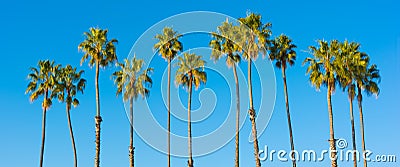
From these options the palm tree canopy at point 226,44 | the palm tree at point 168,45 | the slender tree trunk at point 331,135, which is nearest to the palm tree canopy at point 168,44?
the palm tree at point 168,45

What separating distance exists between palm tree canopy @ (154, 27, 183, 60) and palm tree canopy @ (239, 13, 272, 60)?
752cm

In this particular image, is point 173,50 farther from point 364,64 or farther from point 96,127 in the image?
point 364,64

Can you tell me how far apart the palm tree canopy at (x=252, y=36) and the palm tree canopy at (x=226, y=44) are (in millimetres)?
784

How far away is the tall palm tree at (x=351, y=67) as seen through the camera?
54.8 metres

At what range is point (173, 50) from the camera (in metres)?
60.8

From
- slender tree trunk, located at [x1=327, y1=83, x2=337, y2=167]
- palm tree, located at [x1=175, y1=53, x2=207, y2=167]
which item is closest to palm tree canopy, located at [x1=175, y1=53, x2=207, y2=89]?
palm tree, located at [x1=175, y1=53, x2=207, y2=167]

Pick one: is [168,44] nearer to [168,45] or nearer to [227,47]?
[168,45]

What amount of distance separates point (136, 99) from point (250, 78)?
10.9 m

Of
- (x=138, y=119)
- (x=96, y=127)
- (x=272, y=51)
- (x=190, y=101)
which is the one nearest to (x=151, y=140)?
(x=138, y=119)

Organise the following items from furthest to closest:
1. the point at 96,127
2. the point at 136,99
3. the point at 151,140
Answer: the point at 136,99, the point at 96,127, the point at 151,140

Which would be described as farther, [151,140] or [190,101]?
[190,101]

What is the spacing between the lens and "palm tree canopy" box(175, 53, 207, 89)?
59.6m

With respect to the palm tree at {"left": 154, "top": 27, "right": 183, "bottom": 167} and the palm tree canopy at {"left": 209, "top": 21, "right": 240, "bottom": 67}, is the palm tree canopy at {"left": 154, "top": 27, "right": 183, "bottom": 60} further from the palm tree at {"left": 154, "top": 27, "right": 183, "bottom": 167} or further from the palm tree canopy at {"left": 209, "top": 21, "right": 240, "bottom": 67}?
the palm tree canopy at {"left": 209, "top": 21, "right": 240, "bottom": 67}

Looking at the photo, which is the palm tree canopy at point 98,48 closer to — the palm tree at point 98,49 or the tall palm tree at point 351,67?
the palm tree at point 98,49
